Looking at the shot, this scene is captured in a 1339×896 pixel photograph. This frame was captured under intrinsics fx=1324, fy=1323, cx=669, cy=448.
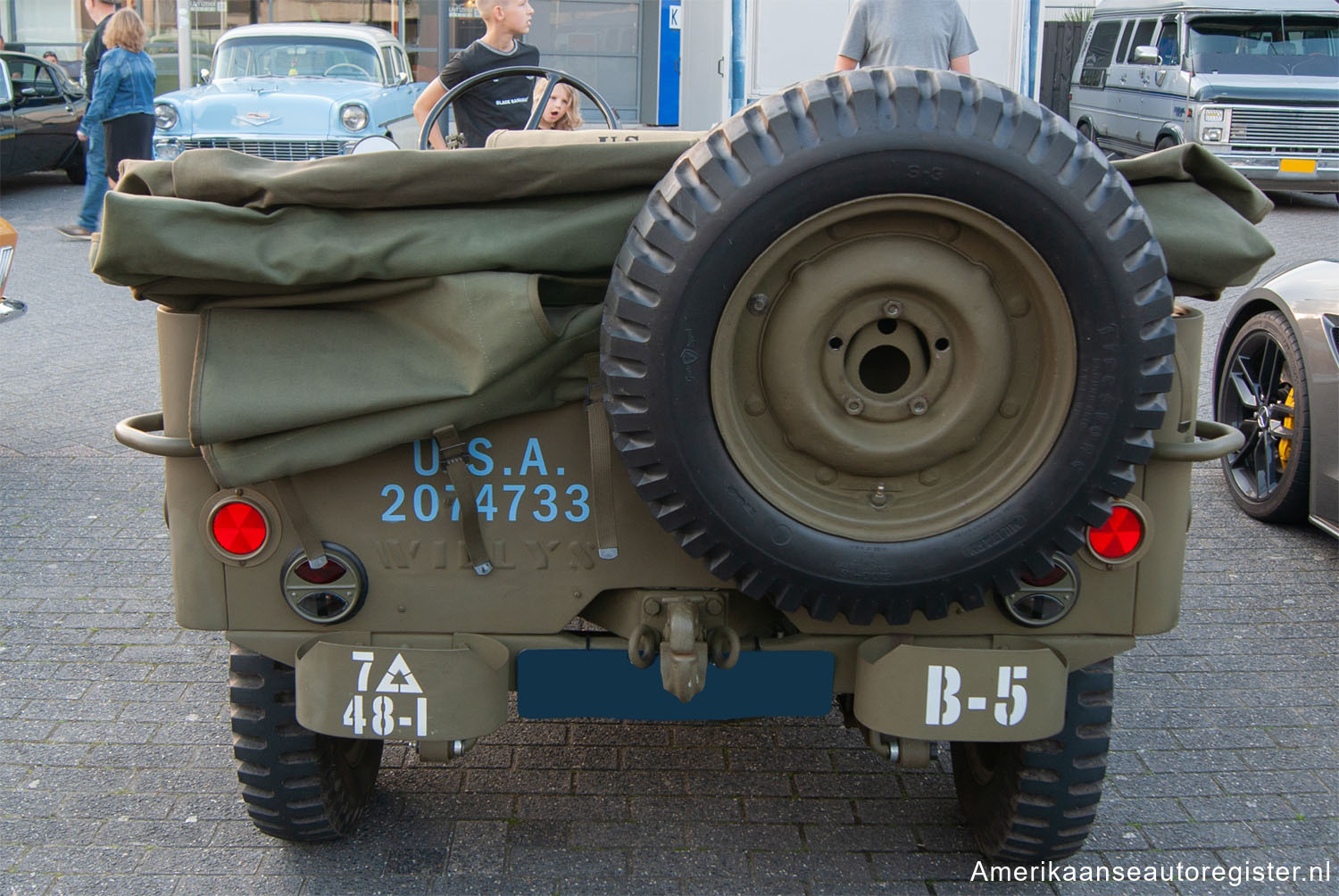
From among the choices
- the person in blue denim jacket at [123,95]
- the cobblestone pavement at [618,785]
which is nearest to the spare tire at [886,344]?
the cobblestone pavement at [618,785]

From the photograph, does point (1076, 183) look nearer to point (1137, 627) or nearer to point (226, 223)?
point (1137, 627)

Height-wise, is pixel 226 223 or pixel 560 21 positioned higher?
pixel 560 21

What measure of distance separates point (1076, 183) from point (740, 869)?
71.1 inches

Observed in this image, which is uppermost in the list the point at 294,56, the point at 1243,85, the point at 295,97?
the point at 294,56

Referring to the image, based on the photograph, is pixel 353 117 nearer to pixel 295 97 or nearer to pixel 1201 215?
pixel 295 97

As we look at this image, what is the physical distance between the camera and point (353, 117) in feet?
41.5

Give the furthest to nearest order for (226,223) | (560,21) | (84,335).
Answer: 1. (560,21)
2. (84,335)
3. (226,223)

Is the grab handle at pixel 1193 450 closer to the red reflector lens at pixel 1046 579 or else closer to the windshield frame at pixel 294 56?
the red reflector lens at pixel 1046 579

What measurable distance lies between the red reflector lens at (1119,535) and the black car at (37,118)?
602 inches

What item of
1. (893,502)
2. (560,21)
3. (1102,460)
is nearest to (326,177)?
(893,502)

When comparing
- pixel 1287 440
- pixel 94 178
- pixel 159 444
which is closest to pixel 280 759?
pixel 159 444

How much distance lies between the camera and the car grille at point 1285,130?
1456cm

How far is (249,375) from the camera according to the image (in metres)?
2.58

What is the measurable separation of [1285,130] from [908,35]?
10.9 meters
